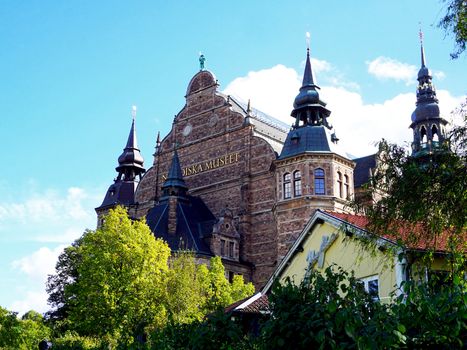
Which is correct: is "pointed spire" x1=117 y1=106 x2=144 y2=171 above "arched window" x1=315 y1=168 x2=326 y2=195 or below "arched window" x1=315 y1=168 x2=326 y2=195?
above

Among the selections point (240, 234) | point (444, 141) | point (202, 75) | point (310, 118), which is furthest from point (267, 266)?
point (444, 141)

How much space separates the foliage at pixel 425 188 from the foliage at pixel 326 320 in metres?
4.80

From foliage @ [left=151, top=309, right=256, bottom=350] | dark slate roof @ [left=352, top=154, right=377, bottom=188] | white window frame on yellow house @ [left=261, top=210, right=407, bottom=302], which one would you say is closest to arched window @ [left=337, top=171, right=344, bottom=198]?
dark slate roof @ [left=352, top=154, right=377, bottom=188]

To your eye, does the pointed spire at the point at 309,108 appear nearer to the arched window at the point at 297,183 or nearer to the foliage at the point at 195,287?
the arched window at the point at 297,183

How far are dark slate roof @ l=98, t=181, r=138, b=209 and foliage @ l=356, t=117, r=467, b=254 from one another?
158 feet

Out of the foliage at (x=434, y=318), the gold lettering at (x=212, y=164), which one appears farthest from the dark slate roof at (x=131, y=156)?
the foliage at (x=434, y=318)

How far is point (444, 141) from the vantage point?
A: 44.9ft

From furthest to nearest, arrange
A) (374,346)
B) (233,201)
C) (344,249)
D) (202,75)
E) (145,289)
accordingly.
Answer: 1. (202,75)
2. (233,201)
3. (145,289)
4. (344,249)
5. (374,346)

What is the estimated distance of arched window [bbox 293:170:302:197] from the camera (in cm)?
4597

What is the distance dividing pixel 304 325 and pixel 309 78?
43.5 m

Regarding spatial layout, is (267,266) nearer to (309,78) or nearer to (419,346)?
(309,78)

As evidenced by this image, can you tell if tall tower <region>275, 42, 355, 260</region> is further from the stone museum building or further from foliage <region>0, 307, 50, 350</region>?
foliage <region>0, 307, 50, 350</region>

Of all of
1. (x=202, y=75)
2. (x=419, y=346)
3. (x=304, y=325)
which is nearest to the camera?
(x=419, y=346)

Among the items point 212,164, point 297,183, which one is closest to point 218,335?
point 297,183
